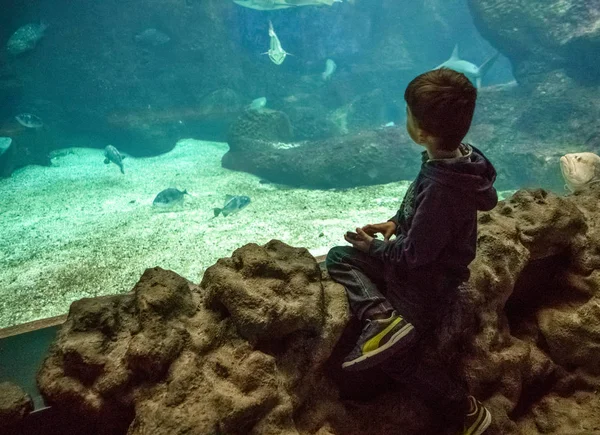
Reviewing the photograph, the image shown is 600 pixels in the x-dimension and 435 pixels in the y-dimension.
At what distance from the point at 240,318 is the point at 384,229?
0.85m

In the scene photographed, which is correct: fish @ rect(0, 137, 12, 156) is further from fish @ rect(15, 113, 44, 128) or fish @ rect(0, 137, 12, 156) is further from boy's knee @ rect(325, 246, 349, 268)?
boy's knee @ rect(325, 246, 349, 268)

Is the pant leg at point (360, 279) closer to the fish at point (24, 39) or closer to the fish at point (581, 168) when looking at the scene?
the fish at point (581, 168)

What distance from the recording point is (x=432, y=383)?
5.65 feet

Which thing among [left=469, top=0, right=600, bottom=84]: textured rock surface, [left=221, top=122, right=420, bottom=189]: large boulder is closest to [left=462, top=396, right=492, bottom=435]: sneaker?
[left=221, top=122, right=420, bottom=189]: large boulder

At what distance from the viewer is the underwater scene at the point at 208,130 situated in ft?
18.2

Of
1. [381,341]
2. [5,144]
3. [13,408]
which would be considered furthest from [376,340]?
[5,144]

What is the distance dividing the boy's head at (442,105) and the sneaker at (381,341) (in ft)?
2.45

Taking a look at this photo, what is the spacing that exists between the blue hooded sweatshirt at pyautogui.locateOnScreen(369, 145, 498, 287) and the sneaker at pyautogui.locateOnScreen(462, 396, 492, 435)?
0.69 meters

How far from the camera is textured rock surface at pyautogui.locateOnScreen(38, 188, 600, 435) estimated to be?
52.8 inches

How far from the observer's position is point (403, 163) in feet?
32.1

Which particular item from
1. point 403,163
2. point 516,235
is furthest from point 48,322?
point 403,163

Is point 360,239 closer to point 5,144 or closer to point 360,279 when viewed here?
point 360,279

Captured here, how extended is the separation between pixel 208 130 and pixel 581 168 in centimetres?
1371

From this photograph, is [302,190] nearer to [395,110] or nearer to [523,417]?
[523,417]
